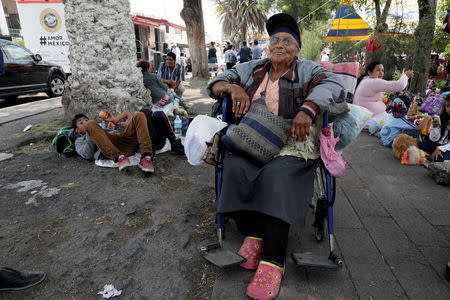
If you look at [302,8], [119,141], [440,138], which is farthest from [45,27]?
[302,8]

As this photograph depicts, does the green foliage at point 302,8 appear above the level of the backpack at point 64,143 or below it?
above

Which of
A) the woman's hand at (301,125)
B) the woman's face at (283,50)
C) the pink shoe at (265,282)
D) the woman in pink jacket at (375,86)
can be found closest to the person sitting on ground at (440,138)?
the woman in pink jacket at (375,86)

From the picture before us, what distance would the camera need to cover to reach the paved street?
170 centimetres

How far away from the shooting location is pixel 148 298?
1.69 meters

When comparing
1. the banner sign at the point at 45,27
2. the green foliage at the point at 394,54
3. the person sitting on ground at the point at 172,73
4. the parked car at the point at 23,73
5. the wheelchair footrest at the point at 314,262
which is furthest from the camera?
the banner sign at the point at 45,27

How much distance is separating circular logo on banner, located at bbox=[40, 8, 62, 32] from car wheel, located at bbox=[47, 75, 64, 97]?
2512mm

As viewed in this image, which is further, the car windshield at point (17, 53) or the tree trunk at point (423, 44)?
the car windshield at point (17, 53)

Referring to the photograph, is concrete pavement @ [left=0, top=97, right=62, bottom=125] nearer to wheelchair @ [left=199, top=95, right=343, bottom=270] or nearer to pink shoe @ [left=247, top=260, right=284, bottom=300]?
wheelchair @ [left=199, top=95, right=343, bottom=270]

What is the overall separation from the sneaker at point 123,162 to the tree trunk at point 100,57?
1244 millimetres

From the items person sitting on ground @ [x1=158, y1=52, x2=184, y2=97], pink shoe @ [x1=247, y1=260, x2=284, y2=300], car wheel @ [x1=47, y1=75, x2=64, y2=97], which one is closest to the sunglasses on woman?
pink shoe @ [x1=247, y1=260, x2=284, y2=300]

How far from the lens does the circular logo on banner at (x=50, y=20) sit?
10.2 meters

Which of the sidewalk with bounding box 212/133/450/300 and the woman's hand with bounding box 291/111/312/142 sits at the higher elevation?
the woman's hand with bounding box 291/111/312/142

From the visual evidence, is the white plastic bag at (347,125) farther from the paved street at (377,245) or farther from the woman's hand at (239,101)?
the paved street at (377,245)

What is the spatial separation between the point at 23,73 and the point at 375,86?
8.72 m
